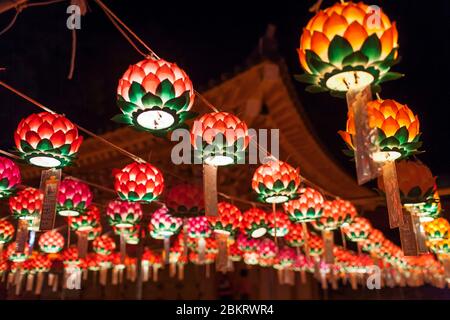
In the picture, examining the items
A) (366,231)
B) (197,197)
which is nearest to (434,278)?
(366,231)

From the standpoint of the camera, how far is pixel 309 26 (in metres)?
1.64

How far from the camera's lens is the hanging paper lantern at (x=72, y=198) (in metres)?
3.27

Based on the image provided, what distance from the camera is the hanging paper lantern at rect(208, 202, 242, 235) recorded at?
365cm

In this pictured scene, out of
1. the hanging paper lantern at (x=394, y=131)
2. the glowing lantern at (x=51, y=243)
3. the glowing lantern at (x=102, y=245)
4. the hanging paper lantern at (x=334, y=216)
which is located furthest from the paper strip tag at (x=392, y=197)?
the glowing lantern at (x=102, y=245)

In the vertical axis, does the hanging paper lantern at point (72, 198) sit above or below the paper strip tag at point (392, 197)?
above

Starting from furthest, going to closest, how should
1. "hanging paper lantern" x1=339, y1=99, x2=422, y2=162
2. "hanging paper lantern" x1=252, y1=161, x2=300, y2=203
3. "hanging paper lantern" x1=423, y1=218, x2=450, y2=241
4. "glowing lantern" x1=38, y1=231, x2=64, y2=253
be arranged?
"glowing lantern" x1=38, y1=231, x2=64, y2=253 < "hanging paper lantern" x1=423, y1=218, x2=450, y2=241 < "hanging paper lantern" x1=252, y1=161, x2=300, y2=203 < "hanging paper lantern" x1=339, y1=99, x2=422, y2=162

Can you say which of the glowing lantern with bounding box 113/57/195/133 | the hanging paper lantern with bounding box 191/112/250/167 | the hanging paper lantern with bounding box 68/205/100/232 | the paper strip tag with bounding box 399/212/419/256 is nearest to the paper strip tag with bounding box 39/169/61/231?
the glowing lantern with bounding box 113/57/195/133

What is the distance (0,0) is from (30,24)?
378 centimetres

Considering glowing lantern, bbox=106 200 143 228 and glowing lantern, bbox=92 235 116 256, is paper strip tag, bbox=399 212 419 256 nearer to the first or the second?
glowing lantern, bbox=106 200 143 228

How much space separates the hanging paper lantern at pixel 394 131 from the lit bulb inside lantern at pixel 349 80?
34 cm

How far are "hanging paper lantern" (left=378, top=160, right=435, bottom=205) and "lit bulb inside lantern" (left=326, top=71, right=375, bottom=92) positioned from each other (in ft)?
4.11

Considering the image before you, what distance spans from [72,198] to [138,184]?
667mm

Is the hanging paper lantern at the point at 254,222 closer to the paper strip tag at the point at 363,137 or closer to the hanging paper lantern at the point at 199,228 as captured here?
the hanging paper lantern at the point at 199,228

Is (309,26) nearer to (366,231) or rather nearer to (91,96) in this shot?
(366,231)
